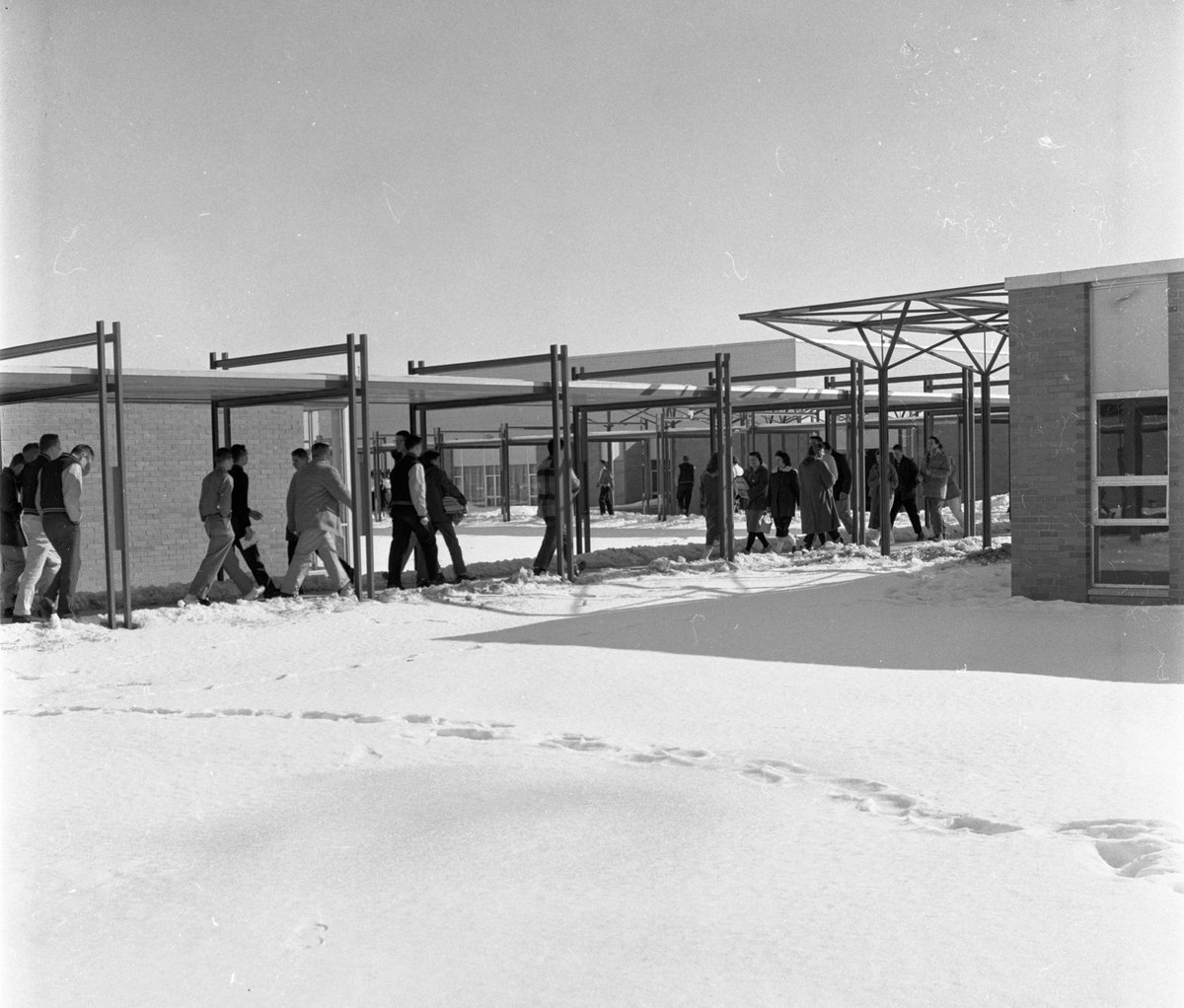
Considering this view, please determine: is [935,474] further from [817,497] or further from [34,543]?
[34,543]

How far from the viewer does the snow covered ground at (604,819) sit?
3857 mm

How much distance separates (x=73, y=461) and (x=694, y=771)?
22.3 feet

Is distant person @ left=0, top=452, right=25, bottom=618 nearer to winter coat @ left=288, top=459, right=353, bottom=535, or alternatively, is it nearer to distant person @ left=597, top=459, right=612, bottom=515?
winter coat @ left=288, top=459, right=353, bottom=535

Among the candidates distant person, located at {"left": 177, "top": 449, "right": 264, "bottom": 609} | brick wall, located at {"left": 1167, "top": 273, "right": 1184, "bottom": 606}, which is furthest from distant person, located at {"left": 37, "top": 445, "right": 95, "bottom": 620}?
brick wall, located at {"left": 1167, "top": 273, "right": 1184, "bottom": 606}

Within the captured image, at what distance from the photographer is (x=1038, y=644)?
9.23 m

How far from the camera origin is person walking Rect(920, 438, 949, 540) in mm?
18188

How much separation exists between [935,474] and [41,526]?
38.7ft

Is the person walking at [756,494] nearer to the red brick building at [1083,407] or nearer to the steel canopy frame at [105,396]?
the red brick building at [1083,407]

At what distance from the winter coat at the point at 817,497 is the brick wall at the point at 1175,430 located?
6.80 metres

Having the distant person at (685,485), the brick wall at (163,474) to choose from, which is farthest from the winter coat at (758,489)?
the distant person at (685,485)

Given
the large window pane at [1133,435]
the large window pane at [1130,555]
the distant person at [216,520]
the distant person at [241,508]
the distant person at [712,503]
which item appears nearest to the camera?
the large window pane at [1133,435]

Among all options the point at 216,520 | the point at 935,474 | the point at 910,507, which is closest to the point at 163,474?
the point at 216,520

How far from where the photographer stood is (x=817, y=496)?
17.4 m

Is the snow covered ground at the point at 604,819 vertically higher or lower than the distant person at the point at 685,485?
lower
